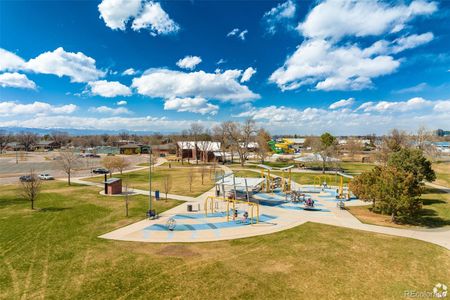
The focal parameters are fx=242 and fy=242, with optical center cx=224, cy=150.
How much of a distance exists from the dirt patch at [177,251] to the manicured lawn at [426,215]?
55.5ft

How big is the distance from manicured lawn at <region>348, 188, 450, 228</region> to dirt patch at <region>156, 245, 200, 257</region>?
16922 millimetres

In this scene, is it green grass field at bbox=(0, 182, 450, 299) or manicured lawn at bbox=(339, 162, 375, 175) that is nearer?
green grass field at bbox=(0, 182, 450, 299)

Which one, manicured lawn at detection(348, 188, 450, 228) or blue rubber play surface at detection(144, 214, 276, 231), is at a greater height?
blue rubber play surface at detection(144, 214, 276, 231)

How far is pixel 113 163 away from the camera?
47469mm

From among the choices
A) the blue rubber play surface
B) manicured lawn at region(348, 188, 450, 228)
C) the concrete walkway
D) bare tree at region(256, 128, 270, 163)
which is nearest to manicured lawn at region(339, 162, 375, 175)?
bare tree at region(256, 128, 270, 163)

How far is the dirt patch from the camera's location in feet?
→ 53.0

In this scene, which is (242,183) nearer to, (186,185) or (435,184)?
(186,185)

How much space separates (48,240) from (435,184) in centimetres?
5551

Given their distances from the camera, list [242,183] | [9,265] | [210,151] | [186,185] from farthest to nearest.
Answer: [210,151]
[186,185]
[242,183]
[9,265]

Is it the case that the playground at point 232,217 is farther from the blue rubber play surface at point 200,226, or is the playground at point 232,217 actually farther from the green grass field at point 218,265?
the green grass field at point 218,265

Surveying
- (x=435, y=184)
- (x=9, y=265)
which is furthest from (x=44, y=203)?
(x=435, y=184)

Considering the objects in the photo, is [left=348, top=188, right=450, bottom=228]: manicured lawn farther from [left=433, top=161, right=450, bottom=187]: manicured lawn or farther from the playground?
[left=433, top=161, right=450, bottom=187]: manicured lawn

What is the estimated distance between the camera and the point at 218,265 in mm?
14742

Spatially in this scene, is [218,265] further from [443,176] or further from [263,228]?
[443,176]
